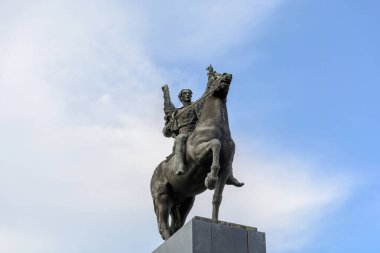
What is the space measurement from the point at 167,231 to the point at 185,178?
4.91ft

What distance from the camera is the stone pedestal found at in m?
13.7

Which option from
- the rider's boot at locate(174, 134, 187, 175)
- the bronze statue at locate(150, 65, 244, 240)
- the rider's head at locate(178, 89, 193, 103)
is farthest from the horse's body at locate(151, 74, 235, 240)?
the rider's head at locate(178, 89, 193, 103)

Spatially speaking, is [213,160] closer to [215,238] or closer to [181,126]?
[215,238]

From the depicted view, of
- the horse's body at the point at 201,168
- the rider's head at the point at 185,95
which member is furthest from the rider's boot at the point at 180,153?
the rider's head at the point at 185,95

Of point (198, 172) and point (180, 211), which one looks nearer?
point (198, 172)

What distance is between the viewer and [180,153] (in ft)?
50.5

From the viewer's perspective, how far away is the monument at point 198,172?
13977mm

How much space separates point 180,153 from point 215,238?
2343mm

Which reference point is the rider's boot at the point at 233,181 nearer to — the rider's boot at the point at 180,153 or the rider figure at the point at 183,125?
the rider figure at the point at 183,125

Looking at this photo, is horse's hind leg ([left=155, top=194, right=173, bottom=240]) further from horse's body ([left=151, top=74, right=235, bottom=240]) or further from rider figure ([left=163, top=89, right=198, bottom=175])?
rider figure ([left=163, top=89, right=198, bottom=175])

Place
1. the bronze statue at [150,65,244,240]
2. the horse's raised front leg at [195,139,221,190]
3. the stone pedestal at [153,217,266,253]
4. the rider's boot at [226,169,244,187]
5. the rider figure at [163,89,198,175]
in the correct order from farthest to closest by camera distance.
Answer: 1. the rider's boot at [226,169,244,187]
2. the rider figure at [163,89,198,175]
3. the bronze statue at [150,65,244,240]
4. the horse's raised front leg at [195,139,221,190]
5. the stone pedestal at [153,217,266,253]

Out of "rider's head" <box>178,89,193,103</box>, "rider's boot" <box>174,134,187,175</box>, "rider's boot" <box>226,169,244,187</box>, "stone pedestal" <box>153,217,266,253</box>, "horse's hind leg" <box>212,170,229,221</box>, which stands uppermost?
"rider's head" <box>178,89,193,103</box>

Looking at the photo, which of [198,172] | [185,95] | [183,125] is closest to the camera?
[198,172]

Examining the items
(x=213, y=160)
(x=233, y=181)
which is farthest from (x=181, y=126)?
(x=213, y=160)
